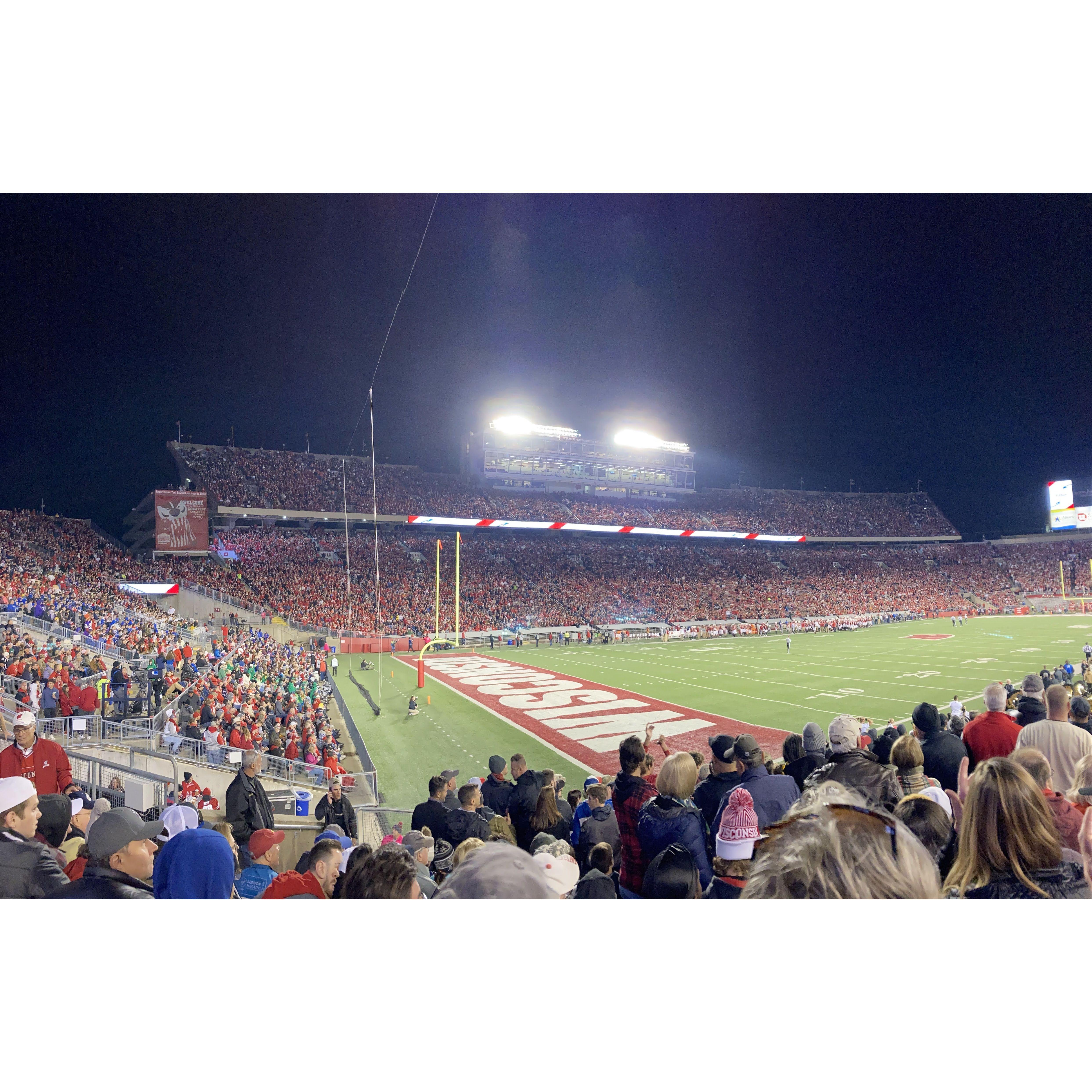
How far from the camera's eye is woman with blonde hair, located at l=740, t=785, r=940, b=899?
1435 millimetres

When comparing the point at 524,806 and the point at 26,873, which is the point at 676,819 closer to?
the point at 524,806

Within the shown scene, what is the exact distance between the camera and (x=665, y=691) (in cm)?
1833

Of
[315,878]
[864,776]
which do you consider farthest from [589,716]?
[315,878]

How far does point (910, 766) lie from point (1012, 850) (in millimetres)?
2109

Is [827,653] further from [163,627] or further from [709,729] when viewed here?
[163,627]

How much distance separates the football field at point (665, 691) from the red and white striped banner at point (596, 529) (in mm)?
14199

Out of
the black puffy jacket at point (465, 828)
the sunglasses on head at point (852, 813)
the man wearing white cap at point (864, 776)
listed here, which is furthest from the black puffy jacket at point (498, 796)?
the sunglasses on head at point (852, 813)

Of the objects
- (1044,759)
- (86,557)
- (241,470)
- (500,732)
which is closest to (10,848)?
(1044,759)

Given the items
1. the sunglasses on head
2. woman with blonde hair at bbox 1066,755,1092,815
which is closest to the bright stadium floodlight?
woman with blonde hair at bbox 1066,755,1092,815

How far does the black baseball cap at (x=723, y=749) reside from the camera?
3975 millimetres

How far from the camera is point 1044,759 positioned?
3.44 metres

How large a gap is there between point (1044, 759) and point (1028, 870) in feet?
5.80

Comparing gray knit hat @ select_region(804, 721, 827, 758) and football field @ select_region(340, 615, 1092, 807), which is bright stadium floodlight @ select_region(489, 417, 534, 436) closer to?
football field @ select_region(340, 615, 1092, 807)

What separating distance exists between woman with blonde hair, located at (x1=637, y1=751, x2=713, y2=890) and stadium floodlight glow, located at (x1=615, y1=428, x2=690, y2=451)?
55780mm
